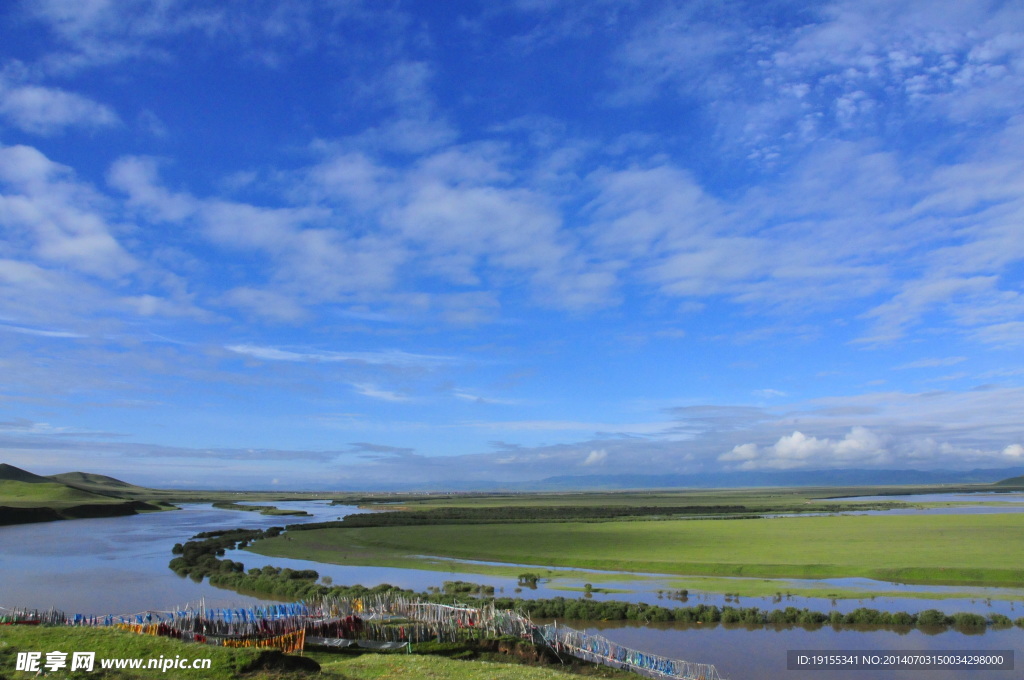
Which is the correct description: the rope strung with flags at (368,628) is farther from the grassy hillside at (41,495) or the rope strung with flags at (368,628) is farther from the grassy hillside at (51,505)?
the grassy hillside at (41,495)

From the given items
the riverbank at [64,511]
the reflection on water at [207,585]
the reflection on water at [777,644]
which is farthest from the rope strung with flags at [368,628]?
the riverbank at [64,511]

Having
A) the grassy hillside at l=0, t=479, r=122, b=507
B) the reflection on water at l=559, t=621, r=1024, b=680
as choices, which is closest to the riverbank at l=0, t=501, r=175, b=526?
the grassy hillside at l=0, t=479, r=122, b=507

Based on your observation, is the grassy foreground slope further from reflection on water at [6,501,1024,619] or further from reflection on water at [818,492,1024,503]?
reflection on water at [818,492,1024,503]

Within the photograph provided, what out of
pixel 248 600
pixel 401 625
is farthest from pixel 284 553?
pixel 401 625

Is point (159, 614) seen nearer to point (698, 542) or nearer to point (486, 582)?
point (486, 582)

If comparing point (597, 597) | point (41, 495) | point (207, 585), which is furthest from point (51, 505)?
point (597, 597)
